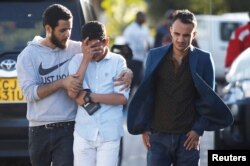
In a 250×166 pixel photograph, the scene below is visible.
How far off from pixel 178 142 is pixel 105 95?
60 centimetres

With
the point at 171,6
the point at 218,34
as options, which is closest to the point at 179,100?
the point at 218,34

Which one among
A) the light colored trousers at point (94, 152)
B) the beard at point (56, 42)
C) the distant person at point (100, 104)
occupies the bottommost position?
the light colored trousers at point (94, 152)

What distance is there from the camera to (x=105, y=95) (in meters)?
6.02

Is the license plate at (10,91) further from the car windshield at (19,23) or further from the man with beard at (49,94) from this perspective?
the man with beard at (49,94)

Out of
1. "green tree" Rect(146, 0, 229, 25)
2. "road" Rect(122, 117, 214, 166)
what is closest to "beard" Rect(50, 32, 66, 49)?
"road" Rect(122, 117, 214, 166)

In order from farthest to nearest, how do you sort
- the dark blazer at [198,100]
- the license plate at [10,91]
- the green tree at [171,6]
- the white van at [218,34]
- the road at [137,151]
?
the green tree at [171,6] < the white van at [218,34] < the road at [137,151] < the license plate at [10,91] < the dark blazer at [198,100]

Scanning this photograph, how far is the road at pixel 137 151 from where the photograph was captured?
10.0 m

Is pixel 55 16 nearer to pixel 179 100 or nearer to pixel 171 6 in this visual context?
pixel 179 100

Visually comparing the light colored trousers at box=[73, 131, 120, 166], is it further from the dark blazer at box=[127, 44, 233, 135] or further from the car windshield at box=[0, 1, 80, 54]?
the car windshield at box=[0, 1, 80, 54]

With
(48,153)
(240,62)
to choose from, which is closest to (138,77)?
(240,62)

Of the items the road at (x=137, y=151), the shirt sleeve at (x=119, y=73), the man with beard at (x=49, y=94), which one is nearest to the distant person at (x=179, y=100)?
the shirt sleeve at (x=119, y=73)

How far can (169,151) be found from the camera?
19.6 feet

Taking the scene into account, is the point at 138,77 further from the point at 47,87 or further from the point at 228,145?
the point at 47,87

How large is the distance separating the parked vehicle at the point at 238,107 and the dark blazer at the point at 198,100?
266 centimetres
